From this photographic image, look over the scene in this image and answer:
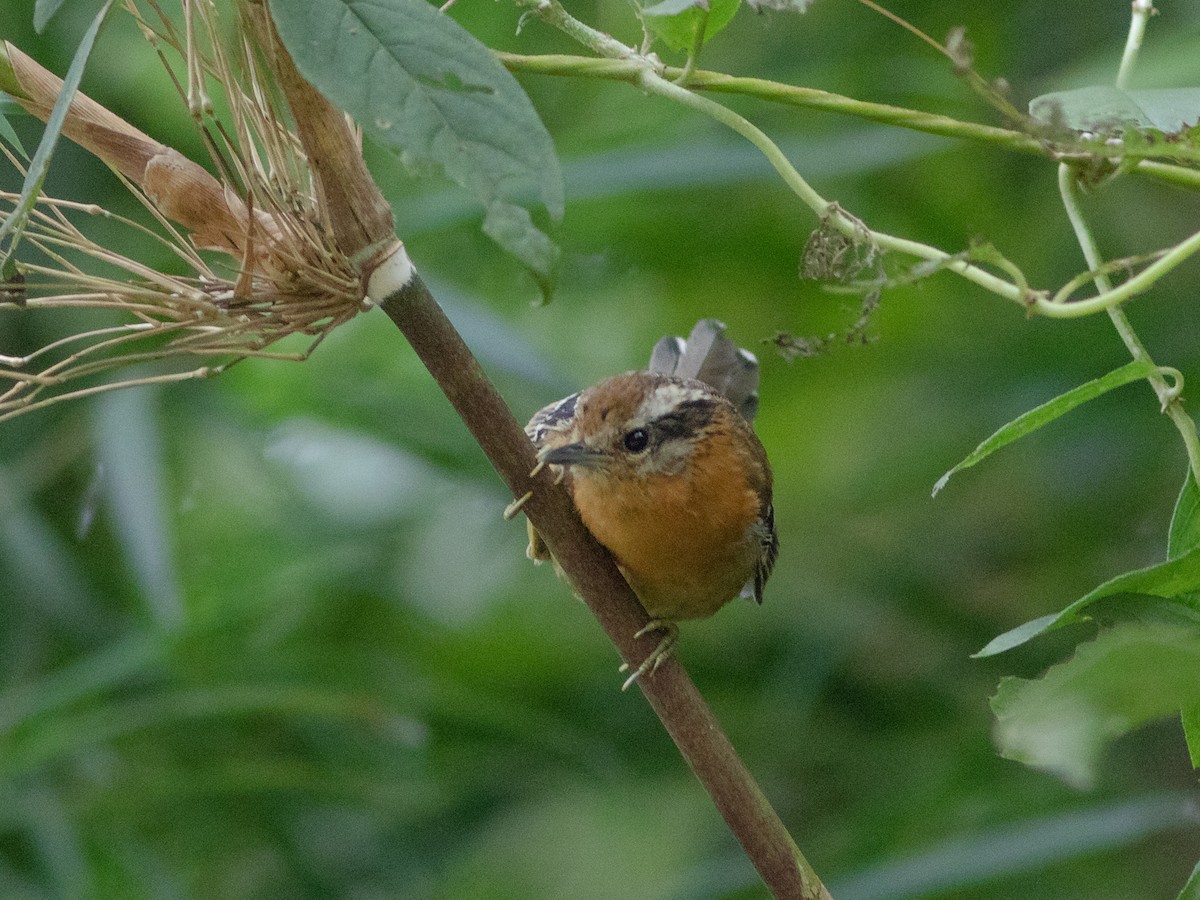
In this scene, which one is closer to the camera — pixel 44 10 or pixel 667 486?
pixel 44 10

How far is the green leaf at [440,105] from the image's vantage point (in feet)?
→ 3.92

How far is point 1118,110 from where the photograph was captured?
143 centimetres

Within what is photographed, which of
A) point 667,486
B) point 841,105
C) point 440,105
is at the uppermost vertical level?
point 440,105

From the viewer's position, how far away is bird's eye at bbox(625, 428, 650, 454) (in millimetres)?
2898

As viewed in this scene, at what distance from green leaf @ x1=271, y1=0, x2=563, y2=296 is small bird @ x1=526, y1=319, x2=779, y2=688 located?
4.84ft

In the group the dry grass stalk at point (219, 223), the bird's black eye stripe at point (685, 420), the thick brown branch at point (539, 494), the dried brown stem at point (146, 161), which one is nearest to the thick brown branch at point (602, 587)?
the thick brown branch at point (539, 494)

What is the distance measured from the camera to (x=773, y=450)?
453 centimetres

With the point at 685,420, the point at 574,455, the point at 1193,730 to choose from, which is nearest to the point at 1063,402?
the point at 1193,730

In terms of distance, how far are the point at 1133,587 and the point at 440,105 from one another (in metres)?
0.89

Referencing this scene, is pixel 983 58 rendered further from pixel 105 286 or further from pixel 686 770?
pixel 105 286

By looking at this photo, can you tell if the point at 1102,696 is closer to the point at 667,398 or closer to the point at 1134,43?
the point at 1134,43

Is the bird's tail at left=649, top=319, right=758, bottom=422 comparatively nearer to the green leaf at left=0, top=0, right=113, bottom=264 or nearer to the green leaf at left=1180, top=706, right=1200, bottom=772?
the green leaf at left=1180, top=706, right=1200, bottom=772

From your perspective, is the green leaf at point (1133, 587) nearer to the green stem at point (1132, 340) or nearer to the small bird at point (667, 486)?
the green stem at point (1132, 340)

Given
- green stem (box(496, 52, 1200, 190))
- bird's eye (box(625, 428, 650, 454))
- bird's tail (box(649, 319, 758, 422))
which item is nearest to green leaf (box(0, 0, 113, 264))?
green stem (box(496, 52, 1200, 190))
